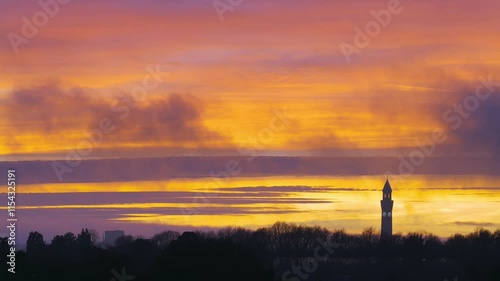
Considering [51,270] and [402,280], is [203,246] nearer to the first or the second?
[51,270]

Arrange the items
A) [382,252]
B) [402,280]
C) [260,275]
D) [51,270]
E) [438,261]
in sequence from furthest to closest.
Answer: [382,252] < [438,261] < [402,280] < [51,270] < [260,275]

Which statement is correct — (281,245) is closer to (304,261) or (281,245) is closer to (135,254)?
(304,261)

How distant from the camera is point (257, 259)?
101688mm

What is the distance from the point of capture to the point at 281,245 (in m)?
187

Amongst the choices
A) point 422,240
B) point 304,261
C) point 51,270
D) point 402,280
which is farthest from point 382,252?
point 51,270

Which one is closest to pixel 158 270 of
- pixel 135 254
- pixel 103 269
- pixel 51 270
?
pixel 103 269

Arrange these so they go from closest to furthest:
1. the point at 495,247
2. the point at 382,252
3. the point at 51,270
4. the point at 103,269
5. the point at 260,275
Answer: the point at 260,275, the point at 103,269, the point at 51,270, the point at 495,247, the point at 382,252

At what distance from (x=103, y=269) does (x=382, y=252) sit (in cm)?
8246

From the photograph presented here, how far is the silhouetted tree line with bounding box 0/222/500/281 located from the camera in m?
96.5

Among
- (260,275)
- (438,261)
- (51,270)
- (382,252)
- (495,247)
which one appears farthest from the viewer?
(382,252)

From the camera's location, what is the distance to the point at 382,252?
178m

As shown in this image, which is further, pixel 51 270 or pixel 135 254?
pixel 135 254

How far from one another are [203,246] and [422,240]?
3574 inches

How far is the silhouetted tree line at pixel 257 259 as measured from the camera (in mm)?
96500
